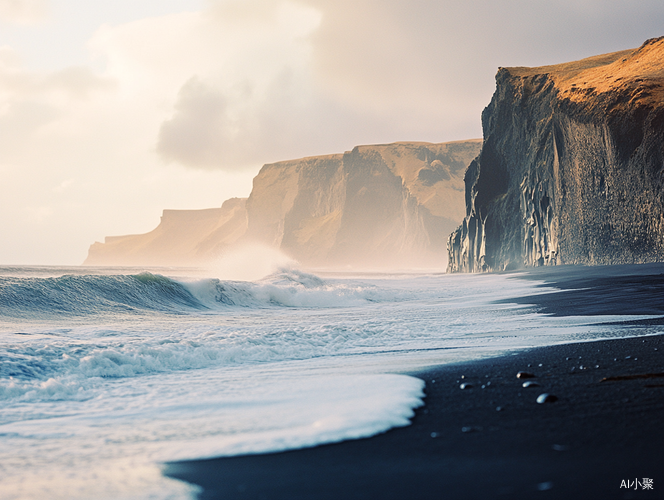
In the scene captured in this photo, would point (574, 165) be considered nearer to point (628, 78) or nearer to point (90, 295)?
point (628, 78)

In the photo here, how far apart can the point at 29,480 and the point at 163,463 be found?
0.66 m

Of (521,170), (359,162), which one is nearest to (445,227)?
(359,162)

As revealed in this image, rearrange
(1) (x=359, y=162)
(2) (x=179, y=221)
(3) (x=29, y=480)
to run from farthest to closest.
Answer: (2) (x=179, y=221) → (1) (x=359, y=162) → (3) (x=29, y=480)

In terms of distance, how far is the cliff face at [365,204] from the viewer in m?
103

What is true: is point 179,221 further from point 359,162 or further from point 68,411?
point 68,411

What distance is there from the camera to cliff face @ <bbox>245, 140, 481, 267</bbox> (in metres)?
103

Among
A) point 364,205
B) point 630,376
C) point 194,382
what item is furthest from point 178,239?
point 630,376

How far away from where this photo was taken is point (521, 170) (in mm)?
42219

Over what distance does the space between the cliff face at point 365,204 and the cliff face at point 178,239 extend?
1310 inches

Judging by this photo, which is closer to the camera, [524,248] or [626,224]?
[626,224]

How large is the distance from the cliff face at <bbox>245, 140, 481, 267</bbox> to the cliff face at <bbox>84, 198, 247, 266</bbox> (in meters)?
33.3

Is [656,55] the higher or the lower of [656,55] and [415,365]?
the higher

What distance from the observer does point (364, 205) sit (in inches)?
4518

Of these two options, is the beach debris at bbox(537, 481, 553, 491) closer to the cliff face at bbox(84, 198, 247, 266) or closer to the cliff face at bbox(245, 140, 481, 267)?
the cliff face at bbox(245, 140, 481, 267)
